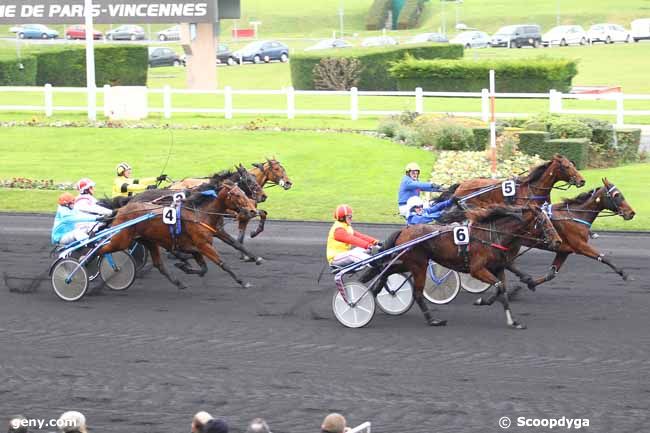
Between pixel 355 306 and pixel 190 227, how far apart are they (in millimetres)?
2629

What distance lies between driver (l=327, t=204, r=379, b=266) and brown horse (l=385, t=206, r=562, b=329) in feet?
0.92

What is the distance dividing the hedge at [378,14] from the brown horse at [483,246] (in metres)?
60.2

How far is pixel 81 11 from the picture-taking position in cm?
2983

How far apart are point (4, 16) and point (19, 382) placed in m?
21.8

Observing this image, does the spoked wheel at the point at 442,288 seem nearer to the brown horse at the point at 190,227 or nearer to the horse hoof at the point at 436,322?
the horse hoof at the point at 436,322

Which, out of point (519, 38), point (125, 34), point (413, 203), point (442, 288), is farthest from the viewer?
point (125, 34)

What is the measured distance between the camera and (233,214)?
13.6 metres

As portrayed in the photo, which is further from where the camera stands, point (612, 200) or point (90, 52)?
point (90, 52)

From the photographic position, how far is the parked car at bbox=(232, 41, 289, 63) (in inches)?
2055

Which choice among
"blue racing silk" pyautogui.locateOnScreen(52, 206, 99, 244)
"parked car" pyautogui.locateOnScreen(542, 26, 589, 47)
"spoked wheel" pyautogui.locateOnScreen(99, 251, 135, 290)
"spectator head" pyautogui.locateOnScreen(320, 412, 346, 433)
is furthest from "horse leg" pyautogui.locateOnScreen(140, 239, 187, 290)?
"parked car" pyautogui.locateOnScreen(542, 26, 589, 47)

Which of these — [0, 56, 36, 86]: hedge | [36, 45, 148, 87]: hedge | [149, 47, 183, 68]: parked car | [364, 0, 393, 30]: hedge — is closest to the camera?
[0, 56, 36, 86]: hedge

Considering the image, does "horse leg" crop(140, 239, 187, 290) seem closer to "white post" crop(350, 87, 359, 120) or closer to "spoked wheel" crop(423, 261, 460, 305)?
"spoked wheel" crop(423, 261, 460, 305)

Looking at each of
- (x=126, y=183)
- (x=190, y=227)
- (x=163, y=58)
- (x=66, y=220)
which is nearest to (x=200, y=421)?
(x=190, y=227)

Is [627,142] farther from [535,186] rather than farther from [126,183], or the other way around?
[126,183]
